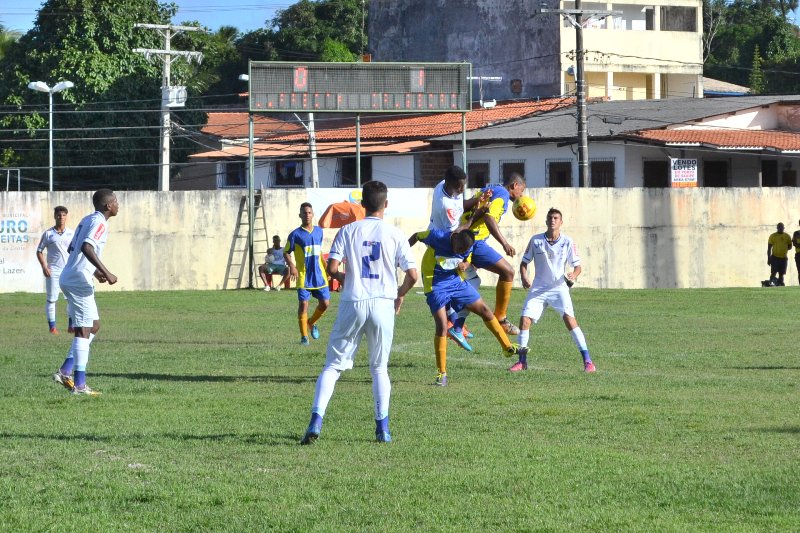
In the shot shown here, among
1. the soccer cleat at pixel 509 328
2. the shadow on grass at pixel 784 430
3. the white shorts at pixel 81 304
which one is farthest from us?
the soccer cleat at pixel 509 328

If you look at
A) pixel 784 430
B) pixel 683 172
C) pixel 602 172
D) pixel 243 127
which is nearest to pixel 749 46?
pixel 243 127

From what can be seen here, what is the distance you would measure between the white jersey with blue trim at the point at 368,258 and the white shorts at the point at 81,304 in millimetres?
4244

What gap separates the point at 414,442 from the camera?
9.75 m

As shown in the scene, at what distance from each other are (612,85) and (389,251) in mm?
62418

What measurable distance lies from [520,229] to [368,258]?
27729 mm

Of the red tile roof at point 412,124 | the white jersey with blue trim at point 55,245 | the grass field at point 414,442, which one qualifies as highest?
the red tile roof at point 412,124

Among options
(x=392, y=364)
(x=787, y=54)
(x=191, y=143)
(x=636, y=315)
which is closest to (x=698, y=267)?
(x=636, y=315)

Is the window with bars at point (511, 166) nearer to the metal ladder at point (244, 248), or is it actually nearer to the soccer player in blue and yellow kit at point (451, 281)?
the metal ladder at point (244, 248)

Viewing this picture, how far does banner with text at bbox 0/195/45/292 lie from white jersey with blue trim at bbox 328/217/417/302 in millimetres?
26714

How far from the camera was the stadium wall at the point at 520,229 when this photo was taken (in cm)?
3509

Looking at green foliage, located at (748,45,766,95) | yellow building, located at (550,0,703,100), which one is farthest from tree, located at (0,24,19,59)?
green foliage, located at (748,45,766,95)

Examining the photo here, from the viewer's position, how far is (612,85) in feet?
230

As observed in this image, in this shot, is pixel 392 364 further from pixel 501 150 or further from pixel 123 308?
pixel 501 150

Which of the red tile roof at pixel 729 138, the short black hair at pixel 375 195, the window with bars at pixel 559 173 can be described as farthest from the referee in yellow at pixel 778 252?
the short black hair at pixel 375 195
